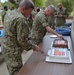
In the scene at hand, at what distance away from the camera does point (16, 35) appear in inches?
77.6

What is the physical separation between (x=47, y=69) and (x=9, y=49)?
1.66 ft

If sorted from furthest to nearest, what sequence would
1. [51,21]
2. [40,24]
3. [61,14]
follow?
[61,14] → [51,21] → [40,24]

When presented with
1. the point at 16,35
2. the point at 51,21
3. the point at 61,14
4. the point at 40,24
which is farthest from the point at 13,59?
the point at 61,14

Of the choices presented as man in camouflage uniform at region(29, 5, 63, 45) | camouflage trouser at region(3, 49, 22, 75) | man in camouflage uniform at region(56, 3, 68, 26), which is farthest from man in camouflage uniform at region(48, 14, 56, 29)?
camouflage trouser at region(3, 49, 22, 75)

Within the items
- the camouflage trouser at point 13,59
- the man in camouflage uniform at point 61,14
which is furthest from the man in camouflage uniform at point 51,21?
the camouflage trouser at point 13,59

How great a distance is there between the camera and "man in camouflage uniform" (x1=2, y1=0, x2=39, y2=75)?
1856 mm

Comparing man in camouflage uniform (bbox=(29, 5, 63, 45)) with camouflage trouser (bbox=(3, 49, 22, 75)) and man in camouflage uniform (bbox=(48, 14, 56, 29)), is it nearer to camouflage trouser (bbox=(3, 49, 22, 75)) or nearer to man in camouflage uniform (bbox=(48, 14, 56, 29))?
camouflage trouser (bbox=(3, 49, 22, 75))

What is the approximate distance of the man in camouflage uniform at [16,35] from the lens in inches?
73.1

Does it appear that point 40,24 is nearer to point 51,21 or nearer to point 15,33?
point 15,33

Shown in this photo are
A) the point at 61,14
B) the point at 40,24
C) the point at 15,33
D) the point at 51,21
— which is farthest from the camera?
the point at 61,14

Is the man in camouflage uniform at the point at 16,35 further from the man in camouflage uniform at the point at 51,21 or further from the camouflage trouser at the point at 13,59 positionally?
the man in camouflage uniform at the point at 51,21

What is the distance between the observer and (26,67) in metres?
1.79

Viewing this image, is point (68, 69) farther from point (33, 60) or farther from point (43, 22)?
point (43, 22)

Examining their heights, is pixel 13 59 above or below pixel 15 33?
below
